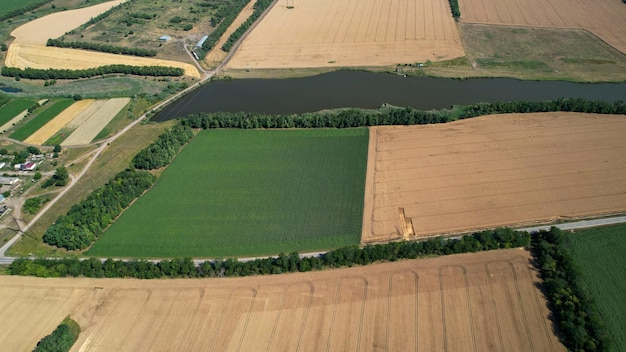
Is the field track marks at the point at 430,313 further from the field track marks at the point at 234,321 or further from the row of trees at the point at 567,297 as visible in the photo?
the field track marks at the point at 234,321

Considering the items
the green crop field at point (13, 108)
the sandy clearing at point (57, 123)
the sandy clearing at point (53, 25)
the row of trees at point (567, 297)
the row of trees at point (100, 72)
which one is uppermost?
the sandy clearing at point (53, 25)

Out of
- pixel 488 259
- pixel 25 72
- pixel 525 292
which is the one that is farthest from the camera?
pixel 25 72

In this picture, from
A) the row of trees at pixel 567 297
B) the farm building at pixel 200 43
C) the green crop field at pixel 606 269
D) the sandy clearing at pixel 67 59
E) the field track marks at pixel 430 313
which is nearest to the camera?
the row of trees at pixel 567 297

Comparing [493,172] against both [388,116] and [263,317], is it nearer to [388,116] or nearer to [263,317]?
[388,116]

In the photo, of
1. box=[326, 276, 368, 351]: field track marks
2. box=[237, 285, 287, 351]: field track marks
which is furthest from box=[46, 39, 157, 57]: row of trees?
box=[326, 276, 368, 351]: field track marks

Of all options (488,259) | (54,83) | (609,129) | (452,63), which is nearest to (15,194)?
(54,83)

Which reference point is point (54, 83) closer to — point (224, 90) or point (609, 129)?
point (224, 90)

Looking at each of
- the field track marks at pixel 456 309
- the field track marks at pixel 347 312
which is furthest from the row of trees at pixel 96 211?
the field track marks at pixel 456 309

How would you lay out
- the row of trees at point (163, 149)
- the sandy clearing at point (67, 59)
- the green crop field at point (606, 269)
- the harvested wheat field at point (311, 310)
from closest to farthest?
the harvested wheat field at point (311, 310) < the green crop field at point (606, 269) < the row of trees at point (163, 149) < the sandy clearing at point (67, 59)
